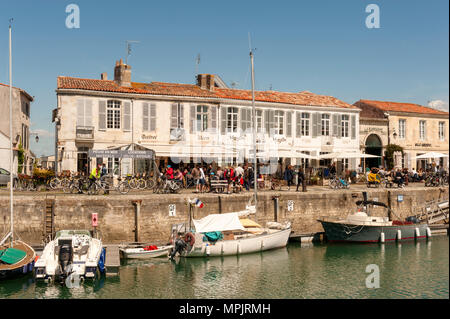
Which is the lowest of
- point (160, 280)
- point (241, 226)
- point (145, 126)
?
point (160, 280)

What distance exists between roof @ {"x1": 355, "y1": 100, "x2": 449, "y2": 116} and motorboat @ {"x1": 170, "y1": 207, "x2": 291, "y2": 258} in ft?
76.8

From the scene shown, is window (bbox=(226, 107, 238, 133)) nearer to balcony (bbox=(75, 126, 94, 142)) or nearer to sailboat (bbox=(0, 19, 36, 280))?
balcony (bbox=(75, 126, 94, 142))

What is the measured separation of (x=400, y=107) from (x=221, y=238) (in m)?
27.8

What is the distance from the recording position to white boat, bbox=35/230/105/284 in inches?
693

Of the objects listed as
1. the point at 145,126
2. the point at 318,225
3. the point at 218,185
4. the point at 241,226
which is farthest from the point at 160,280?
the point at 145,126

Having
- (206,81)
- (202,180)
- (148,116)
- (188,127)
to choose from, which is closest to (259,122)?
(206,81)

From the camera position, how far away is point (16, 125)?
36.5 m

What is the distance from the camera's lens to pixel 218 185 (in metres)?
26.2

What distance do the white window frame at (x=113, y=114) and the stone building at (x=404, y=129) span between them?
20343 mm

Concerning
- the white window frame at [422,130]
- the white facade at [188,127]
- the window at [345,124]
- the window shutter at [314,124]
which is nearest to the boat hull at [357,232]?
the white facade at [188,127]

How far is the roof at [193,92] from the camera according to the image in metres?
31.5

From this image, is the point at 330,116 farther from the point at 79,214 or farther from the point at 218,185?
the point at 79,214
